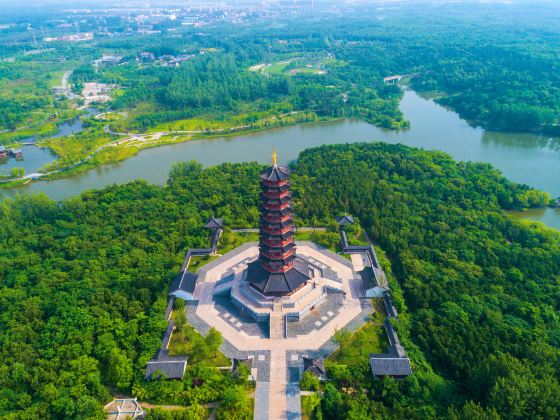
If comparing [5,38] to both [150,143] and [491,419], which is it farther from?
[491,419]

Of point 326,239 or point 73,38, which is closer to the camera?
point 326,239

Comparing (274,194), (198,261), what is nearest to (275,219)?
(274,194)

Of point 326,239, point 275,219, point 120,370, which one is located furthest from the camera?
point 326,239

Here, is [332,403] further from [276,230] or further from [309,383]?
[276,230]

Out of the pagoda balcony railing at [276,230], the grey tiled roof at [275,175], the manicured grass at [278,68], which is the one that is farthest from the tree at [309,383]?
the manicured grass at [278,68]

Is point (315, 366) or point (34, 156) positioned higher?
point (315, 366)

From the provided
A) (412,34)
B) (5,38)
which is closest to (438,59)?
(412,34)
